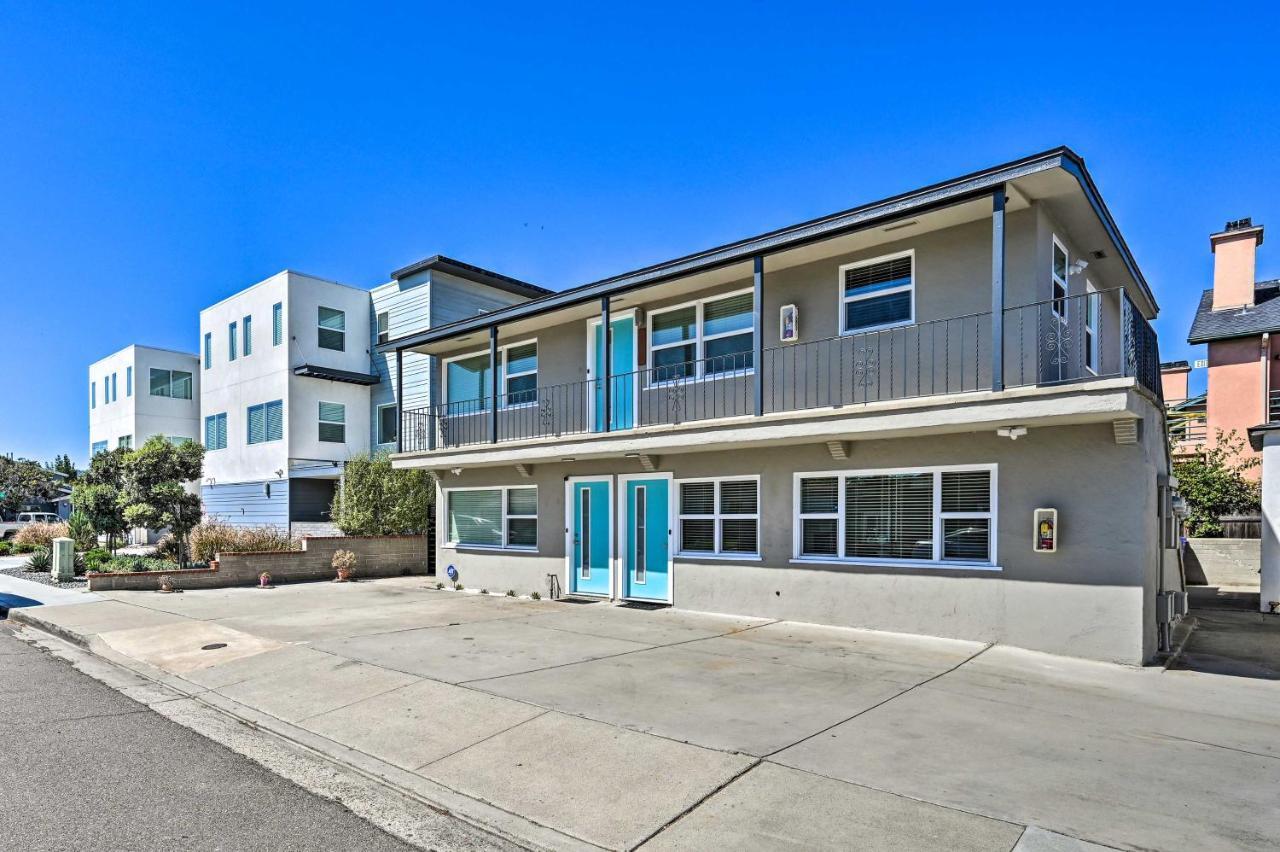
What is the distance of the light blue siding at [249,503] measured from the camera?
23828 mm

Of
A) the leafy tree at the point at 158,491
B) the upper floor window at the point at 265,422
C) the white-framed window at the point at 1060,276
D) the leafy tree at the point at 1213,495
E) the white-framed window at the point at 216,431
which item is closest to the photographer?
the white-framed window at the point at 1060,276

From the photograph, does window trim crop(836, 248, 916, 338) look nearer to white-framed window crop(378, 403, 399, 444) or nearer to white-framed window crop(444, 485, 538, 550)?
white-framed window crop(444, 485, 538, 550)

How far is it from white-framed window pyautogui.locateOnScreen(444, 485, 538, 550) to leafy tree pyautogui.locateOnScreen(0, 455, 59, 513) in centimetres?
5187

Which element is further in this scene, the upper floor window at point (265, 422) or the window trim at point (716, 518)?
the upper floor window at point (265, 422)

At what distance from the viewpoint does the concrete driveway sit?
4426mm

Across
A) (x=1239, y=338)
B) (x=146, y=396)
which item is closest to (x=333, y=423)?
(x=146, y=396)

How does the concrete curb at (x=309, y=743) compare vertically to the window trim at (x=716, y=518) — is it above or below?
below

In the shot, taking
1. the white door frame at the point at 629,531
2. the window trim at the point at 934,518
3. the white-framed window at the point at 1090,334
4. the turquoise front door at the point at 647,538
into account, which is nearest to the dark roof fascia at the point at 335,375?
the white door frame at the point at 629,531

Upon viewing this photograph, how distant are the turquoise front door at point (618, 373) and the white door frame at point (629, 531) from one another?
1.10 meters

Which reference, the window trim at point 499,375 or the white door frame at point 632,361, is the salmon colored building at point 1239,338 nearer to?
the white door frame at point 632,361

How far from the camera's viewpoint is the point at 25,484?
176ft

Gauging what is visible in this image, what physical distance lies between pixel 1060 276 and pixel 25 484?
66.9 metres

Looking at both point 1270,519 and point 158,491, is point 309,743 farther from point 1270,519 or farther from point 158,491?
point 1270,519

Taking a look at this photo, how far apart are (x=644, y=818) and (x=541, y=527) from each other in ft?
35.0
